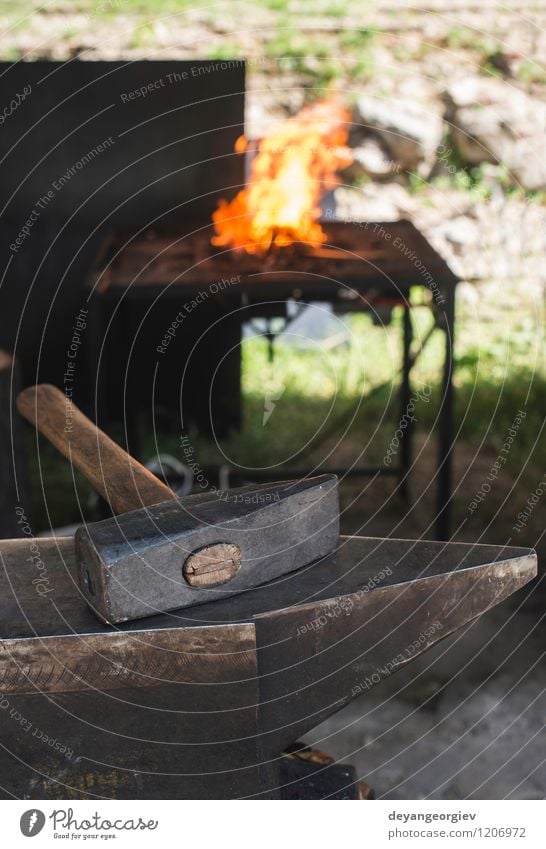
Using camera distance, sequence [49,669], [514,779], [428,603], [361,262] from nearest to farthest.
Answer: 1. [49,669]
2. [428,603]
3. [514,779]
4. [361,262]

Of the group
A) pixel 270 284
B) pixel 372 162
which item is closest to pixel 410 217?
Answer: pixel 372 162

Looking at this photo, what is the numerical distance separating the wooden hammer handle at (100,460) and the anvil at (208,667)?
187 mm

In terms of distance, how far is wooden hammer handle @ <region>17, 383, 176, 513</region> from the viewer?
164 centimetres

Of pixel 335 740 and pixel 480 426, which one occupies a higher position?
pixel 480 426

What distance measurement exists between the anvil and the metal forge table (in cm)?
154

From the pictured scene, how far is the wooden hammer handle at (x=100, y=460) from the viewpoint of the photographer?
1.64 metres

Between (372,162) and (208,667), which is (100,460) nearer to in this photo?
(208,667)

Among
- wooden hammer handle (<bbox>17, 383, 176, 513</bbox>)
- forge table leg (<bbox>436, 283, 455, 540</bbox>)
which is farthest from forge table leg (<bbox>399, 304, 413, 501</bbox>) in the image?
wooden hammer handle (<bbox>17, 383, 176, 513</bbox>)

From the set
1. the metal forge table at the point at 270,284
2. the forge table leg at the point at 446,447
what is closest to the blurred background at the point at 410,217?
the forge table leg at the point at 446,447

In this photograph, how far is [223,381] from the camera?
15.8 ft

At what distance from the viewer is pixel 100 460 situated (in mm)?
1699

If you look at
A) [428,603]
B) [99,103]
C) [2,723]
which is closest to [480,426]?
[99,103]
